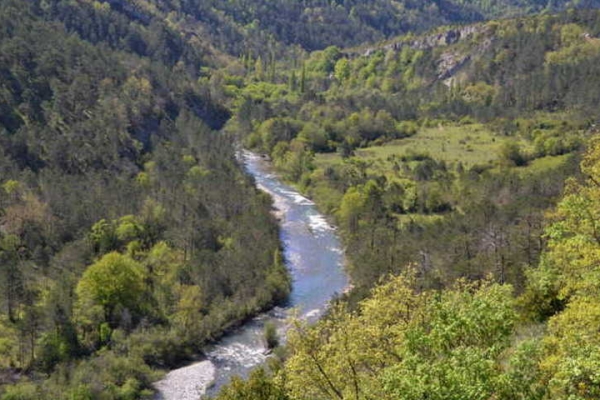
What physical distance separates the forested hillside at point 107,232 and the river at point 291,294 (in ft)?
8.65

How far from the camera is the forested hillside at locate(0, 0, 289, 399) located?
2972 inches

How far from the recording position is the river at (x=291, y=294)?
73.8 metres

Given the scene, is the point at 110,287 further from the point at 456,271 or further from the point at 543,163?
the point at 543,163

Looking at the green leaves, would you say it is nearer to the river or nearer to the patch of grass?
the river

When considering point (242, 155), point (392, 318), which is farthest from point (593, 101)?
point (392, 318)

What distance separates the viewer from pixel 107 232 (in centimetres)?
10225

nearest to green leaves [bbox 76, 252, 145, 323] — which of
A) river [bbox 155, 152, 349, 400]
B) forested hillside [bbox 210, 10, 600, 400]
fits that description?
river [bbox 155, 152, 349, 400]

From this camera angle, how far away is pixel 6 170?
390ft

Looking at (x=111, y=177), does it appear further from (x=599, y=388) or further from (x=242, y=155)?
(x=599, y=388)

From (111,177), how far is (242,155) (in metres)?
69.9

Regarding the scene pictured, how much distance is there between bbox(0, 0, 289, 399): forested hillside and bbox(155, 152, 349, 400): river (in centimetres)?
264

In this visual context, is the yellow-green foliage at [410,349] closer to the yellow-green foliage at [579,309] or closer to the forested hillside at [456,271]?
the forested hillside at [456,271]

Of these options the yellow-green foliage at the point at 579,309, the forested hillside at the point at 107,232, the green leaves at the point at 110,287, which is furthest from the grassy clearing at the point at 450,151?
the yellow-green foliage at the point at 579,309

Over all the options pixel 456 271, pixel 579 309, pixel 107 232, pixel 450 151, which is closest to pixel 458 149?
pixel 450 151
